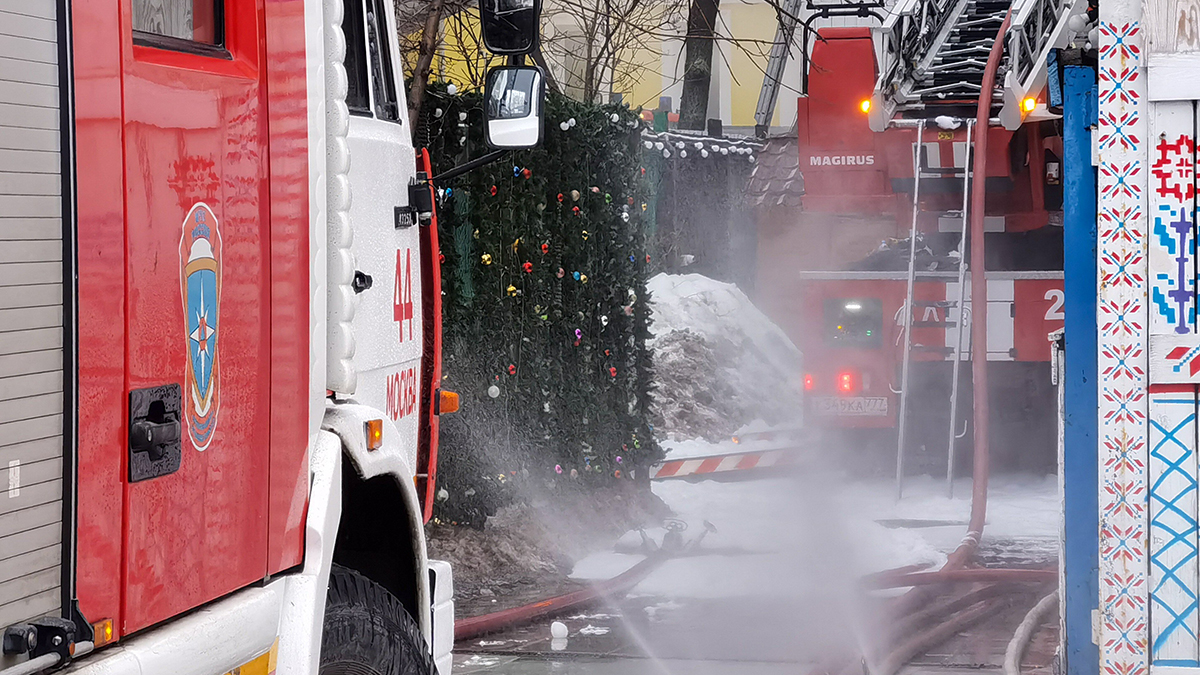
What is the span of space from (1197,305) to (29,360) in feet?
8.79

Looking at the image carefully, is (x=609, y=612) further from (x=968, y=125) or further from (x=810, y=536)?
(x=968, y=125)

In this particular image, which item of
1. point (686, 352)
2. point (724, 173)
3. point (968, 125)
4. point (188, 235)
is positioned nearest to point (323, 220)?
point (188, 235)

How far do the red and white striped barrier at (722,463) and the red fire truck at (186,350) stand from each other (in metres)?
6.72

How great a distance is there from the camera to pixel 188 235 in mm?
2133

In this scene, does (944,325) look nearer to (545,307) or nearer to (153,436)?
(545,307)

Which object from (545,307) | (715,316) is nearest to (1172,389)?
(545,307)

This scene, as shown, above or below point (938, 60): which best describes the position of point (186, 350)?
below

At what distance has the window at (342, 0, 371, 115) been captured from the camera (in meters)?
3.42

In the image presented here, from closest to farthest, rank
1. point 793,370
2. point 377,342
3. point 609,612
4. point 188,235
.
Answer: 1. point 188,235
2. point 377,342
3. point 609,612
4. point 793,370

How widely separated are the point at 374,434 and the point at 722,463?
751 centimetres

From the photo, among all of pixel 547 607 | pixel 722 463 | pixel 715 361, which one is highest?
pixel 715 361

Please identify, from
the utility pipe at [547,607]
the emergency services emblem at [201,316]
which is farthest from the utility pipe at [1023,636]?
the emergency services emblem at [201,316]

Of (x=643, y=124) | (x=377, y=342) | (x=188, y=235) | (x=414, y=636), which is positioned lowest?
(x=414, y=636)

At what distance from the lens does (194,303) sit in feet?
7.09
